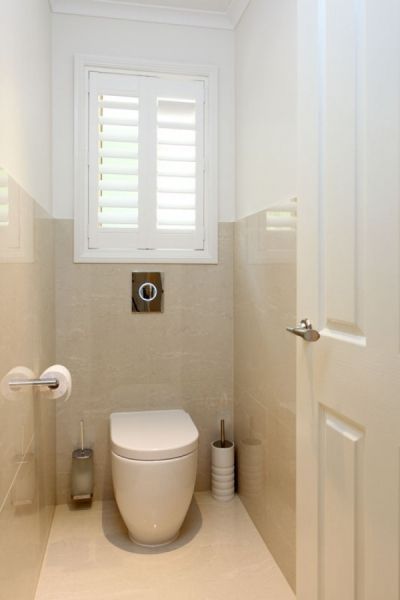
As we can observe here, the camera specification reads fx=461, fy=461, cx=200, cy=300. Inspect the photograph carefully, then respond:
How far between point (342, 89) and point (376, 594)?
1000 millimetres

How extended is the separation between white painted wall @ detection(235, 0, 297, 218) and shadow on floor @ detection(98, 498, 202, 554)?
1.42m

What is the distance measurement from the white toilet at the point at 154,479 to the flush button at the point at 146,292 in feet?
2.07

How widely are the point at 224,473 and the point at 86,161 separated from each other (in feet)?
5.44

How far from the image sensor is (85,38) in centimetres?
220

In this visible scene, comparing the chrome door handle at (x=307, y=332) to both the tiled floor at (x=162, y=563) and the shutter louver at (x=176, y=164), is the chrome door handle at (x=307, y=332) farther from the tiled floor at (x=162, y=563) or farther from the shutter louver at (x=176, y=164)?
the shutter louver at (x=176, y=164)

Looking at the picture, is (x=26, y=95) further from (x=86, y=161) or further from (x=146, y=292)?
(x=146, y=292)

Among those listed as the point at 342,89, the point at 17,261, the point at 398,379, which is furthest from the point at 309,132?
the point at 17,261

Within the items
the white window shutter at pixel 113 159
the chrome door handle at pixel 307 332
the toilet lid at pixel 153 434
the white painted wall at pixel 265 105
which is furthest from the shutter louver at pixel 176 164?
the chrome door handle at pixel 307 332

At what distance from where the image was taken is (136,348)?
229 cm

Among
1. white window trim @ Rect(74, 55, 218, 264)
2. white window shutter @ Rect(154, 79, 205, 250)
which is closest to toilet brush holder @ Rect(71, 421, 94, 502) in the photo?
white window trim @ Rect(74, 55, 218, 264)

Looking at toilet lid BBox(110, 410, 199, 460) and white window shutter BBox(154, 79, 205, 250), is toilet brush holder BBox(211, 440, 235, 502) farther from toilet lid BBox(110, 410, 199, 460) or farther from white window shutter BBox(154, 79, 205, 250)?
white window shutter BBox(154, 79, 205, 250)

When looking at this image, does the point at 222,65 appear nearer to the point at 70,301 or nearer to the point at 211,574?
the point at 70,301

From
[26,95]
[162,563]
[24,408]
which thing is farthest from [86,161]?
[162,563]

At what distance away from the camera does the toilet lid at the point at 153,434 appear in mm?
1751
